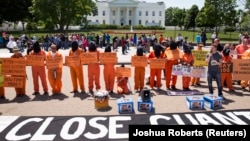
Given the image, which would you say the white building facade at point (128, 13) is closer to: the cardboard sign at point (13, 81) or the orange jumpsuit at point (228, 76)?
the orange jumpsuit at point (228, 76)

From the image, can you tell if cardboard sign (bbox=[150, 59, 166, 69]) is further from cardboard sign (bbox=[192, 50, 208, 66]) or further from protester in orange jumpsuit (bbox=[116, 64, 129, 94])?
cardboard sign (bbox=[192, 50, 208, 66])

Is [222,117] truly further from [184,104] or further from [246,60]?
[246,60]

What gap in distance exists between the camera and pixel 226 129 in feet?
21.6

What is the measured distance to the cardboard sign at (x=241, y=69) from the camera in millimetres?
12852

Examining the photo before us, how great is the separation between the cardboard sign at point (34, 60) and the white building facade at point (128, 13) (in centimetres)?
11376

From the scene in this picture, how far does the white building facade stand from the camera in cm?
12525

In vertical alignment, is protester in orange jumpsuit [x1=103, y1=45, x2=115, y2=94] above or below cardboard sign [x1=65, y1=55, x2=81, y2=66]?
below

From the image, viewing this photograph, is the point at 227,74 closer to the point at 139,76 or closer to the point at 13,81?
the point at 139,76

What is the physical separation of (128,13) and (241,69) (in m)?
115

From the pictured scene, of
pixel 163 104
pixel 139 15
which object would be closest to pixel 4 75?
pixel 163 104

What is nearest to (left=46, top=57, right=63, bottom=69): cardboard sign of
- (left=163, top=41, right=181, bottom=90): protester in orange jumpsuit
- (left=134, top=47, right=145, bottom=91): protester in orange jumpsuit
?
(left=134, top=47, right=145, bottom=91): protester in orange jumpsuit

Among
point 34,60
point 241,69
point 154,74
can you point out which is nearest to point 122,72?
point 154,74

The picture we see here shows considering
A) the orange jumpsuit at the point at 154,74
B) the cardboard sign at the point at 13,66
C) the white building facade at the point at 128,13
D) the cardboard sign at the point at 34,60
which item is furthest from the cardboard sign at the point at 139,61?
the white building facade at the point at 128,13

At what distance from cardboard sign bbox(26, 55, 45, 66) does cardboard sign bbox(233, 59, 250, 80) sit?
7659mm
